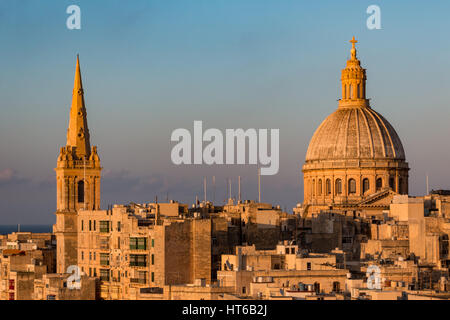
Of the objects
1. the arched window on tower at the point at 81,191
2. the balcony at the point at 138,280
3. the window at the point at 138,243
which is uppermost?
the arched window on tower at the point at 81,191

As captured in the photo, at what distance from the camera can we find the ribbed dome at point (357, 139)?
306 feet

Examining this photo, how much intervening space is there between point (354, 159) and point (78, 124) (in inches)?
755

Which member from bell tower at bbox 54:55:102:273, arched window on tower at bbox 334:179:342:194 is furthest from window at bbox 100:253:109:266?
arched window on tower at bbox 334:179:342:194

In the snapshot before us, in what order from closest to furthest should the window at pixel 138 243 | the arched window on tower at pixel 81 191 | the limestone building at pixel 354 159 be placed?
the window at pixel 138 243 < the arched window on tower at pixel 81 191 < the limestone building at pixel 354 159

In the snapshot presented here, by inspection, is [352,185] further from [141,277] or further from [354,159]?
[141,277]

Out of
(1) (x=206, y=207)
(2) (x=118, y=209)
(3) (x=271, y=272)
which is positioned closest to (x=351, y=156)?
(1) (x=206, y=207)

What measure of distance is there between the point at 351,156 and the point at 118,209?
24.3 m

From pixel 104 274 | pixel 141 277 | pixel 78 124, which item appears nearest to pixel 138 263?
pixel 141 277

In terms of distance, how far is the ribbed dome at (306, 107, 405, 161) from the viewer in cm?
9319

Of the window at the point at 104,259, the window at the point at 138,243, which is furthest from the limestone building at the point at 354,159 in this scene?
the window at the point at 138,243

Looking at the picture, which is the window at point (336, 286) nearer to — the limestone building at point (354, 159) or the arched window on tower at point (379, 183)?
the limestone building at point (354, 159)

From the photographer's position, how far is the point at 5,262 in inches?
3000

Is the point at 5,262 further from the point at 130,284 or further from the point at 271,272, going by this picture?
the point at 271,272

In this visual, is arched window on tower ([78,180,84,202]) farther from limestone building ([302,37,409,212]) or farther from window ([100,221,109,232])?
limestone building ([302,37,409,212])
